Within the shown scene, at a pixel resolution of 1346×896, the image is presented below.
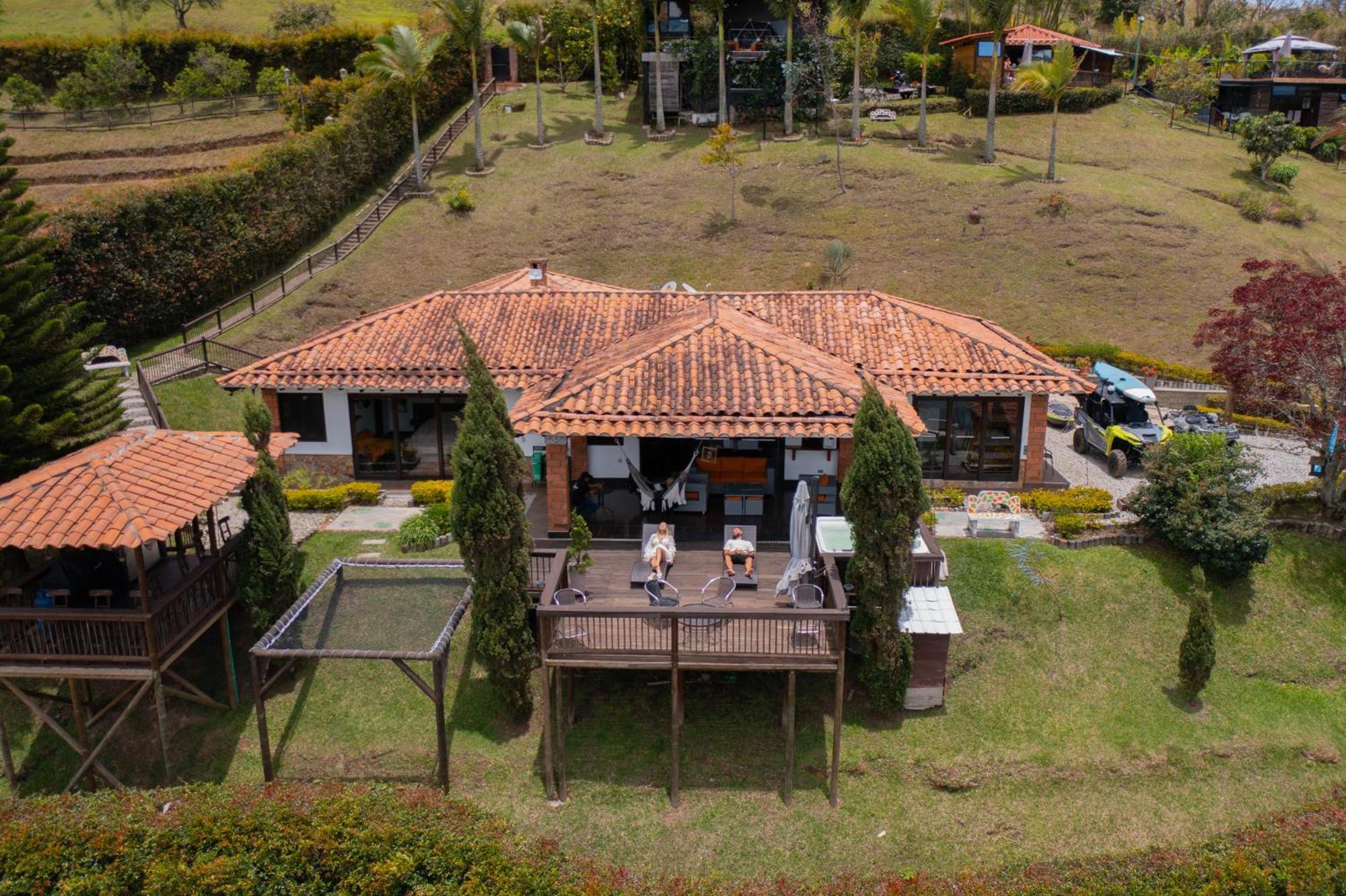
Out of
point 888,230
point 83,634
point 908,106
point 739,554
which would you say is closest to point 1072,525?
point 739,554

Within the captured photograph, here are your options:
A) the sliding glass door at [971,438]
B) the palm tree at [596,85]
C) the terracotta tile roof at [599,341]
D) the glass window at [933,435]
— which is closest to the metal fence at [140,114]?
the palm tree at [596,85]

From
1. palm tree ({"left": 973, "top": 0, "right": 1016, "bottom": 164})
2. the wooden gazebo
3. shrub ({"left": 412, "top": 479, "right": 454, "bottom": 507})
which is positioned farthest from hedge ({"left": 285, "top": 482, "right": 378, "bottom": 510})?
palm tree ({"left": 973, "top": 0, "right": 1016, "bottom": 164})

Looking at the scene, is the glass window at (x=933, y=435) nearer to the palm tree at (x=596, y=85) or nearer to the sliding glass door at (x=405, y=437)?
the sliding glass door at (x=405, y=437)

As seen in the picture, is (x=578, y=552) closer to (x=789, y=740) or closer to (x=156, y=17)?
(x=789, y=740)

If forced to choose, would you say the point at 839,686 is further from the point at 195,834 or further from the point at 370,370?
the point at 370,370

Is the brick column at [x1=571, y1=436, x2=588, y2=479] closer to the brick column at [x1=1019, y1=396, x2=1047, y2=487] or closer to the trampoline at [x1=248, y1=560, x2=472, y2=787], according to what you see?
the trampoline at [x1=248, y1=560, x2=472, y2=787]

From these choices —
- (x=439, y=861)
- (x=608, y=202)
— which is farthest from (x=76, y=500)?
(x=608, y=202)
